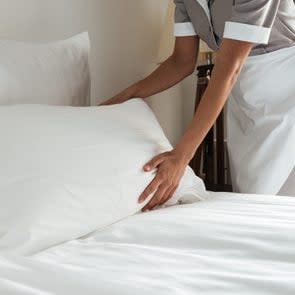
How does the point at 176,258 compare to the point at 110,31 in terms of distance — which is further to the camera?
the point at 110,31

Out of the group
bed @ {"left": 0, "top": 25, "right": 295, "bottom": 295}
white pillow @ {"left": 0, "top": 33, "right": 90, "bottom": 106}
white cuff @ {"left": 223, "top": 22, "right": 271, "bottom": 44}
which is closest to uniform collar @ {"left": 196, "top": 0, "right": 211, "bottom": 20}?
white cuff @ {"left": 223, "top": 22, "right": 271, "bottom": 44}

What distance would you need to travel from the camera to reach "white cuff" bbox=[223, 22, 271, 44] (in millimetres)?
1436

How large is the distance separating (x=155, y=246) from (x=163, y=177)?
0.27m

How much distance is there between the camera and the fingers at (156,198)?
1.26 meters

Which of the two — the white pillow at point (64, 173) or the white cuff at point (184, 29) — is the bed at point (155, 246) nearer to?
the white pillow at point (64, 173)

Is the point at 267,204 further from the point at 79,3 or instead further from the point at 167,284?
the point at 79,3

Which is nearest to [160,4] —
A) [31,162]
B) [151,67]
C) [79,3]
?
[151,67]

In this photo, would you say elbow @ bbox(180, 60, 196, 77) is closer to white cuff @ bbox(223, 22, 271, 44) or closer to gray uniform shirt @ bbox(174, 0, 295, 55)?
gray uniform shirt @ bbox(174, 0, 295, 55)

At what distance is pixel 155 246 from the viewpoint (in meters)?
1.00

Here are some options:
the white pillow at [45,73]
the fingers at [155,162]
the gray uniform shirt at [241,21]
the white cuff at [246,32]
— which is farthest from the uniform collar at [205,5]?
the fingers at [155,162]

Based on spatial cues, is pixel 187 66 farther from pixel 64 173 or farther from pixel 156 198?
pixel 64 173

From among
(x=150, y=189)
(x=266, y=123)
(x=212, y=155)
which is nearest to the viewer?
(x=150, y=189)

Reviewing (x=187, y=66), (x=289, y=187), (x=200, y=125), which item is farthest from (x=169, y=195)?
(x=187, y=66)

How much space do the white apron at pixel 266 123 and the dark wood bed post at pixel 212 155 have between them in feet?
1.74
